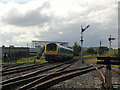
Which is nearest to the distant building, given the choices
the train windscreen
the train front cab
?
the train front cab

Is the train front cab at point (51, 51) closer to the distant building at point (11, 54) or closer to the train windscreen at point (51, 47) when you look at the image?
the train windscreen at point (51, 47)

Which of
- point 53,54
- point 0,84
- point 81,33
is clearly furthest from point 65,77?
point 81,33

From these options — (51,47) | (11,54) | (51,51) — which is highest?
(51,47)

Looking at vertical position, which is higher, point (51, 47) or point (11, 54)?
point (51, 47)

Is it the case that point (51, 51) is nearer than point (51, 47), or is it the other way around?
point (51, 51)

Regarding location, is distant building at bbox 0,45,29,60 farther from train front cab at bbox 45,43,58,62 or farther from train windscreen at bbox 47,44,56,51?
train windscreen at bbox 47,44,56,51

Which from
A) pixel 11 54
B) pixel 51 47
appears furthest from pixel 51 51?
pixel 11 54

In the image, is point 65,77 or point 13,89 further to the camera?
point 65,77

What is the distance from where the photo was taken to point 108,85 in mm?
6266

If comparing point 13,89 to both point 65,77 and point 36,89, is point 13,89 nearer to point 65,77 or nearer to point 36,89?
point 36,89

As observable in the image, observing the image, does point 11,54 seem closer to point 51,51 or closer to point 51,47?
point 51,47

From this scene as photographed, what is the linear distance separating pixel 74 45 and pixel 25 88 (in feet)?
221

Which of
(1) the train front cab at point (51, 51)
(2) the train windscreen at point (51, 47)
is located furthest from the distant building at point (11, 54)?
(2) the train windscreen at point (51, 47)

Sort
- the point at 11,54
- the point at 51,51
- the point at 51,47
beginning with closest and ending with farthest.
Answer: the point at 51,51, the point at 51,47, the point at 11,54
